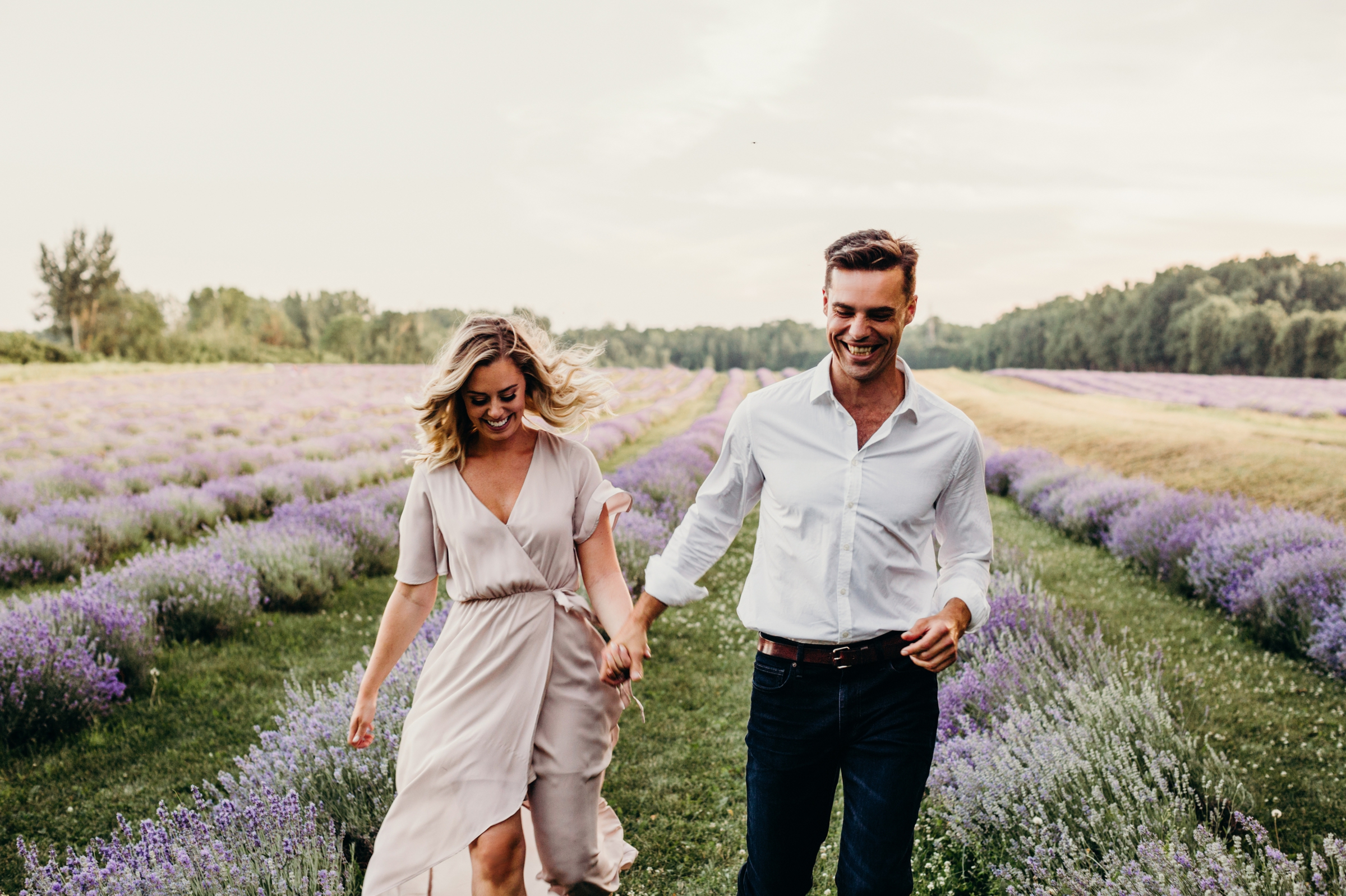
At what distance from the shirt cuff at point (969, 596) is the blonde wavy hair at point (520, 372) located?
4.48ft

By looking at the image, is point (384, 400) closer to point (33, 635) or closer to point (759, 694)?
point (33, 635)

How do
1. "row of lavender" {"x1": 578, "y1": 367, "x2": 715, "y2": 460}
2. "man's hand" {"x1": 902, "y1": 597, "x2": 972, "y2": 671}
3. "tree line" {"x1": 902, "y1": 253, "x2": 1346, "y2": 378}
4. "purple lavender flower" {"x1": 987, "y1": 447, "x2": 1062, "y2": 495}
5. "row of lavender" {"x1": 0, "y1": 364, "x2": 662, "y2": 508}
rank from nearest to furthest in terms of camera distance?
"man's hand" {"x1": 902, "y1": 597, "x2": 972, "y2": 671}, "row of lavender" {"x1": 0, "y1": 364, "x2": 662, "y2": 508}, "purple lavender flower" {"x1": 987, "y1": 447, "x2": 1062, "y2": 495}, "row of lavender" {"x1": 578, "y1": 367, "x2": 715, "y2": 460}, "tree line" {"x1": 902, "y1": 253, "x2": 1346, "y2": 378}

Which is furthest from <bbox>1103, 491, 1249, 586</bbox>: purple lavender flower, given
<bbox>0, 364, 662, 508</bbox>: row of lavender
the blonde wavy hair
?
the blonde wavy hair

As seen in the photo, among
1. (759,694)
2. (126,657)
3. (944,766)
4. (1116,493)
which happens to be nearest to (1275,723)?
(944,766)

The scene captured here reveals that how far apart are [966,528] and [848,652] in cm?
53

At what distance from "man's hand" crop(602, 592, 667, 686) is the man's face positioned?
3.01ft

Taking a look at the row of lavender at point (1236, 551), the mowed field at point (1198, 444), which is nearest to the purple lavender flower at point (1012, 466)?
the mowed field at point (1198, 444)

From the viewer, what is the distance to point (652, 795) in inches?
162

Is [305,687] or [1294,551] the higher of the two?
[1294,551]

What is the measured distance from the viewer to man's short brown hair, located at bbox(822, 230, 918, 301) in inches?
81.3

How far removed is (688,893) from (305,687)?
329 centimetres

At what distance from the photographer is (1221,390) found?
3366 centimetres

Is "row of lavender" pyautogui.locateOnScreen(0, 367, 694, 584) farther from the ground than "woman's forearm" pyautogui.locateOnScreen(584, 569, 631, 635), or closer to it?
closer to it

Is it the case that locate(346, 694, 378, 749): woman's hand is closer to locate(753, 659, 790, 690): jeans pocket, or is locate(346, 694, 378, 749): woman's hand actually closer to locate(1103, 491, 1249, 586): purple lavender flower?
locate(753, 659, 790, 690): jeans pocket
